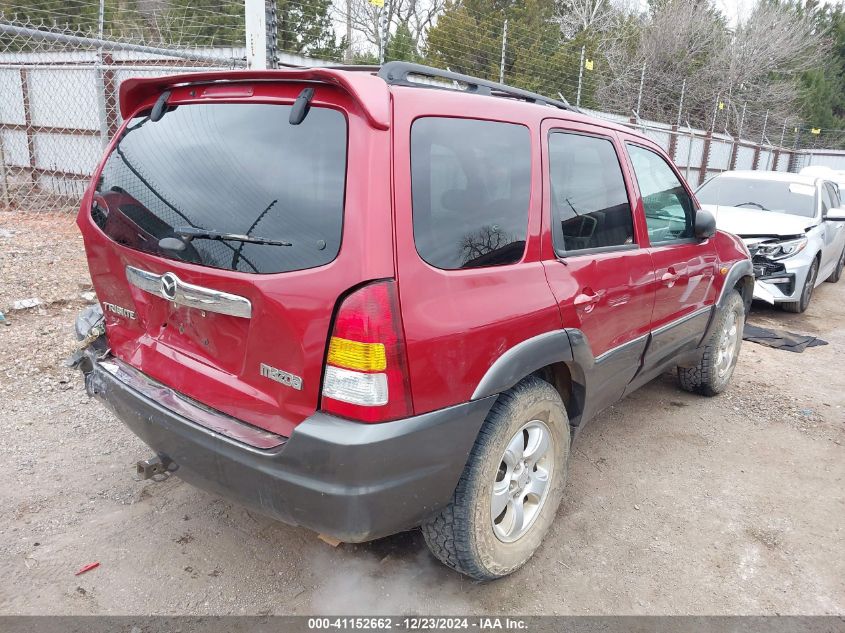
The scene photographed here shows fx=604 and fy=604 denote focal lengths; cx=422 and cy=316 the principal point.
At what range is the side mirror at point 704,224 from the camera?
3.61 metres

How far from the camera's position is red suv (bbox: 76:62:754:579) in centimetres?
185

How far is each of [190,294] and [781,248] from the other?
6.64 meters

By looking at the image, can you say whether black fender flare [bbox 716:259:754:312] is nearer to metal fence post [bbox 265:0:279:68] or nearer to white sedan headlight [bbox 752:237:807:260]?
white sedan headlight [bbox 752:237:807:260]

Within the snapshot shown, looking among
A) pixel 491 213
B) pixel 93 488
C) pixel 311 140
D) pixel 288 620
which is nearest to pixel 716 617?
Answer: pixel 288 620

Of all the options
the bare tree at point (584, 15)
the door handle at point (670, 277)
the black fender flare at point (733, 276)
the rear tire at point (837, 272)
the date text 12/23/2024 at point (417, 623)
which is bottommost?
the date text 12/23/2024 at point (417, 623)

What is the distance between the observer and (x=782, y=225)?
22.6ft

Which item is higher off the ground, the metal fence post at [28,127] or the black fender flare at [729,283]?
the metal fence post at [28,127]

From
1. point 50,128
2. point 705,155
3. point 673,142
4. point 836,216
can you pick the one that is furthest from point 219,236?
point 705,155

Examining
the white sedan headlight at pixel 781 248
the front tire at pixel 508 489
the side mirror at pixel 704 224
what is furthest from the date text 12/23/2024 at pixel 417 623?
the white sedan headlight at pixel 781 248

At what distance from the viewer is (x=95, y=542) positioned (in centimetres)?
262

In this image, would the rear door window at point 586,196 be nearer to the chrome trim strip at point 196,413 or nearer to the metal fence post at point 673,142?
the chrome trim strip at point 196,413

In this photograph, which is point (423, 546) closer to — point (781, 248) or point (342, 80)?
point (342, 80)

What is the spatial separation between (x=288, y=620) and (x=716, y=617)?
5.47 feet

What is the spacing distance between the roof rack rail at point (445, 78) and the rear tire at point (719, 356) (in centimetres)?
216
